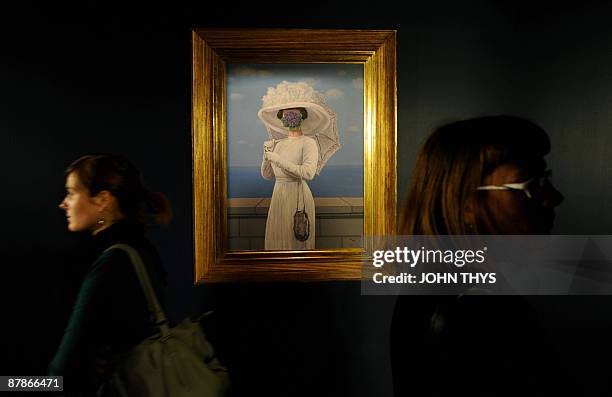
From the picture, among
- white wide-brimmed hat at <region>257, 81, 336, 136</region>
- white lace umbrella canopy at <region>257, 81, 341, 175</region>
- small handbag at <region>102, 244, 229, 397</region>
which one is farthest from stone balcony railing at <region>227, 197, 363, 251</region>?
small handbag at <region>102, 244, 229, 397</region>

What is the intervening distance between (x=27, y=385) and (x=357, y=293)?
1.63 metres

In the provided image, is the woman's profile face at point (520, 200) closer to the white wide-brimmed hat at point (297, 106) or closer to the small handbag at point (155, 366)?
the white wide-brimmed hat at point (297, 106)

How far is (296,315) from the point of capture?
8.29 ft

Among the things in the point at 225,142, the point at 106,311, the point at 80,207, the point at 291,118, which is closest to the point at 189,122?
the point at 225,142

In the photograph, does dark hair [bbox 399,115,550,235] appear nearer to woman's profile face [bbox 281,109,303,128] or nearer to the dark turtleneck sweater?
the dark turtleneck sweater

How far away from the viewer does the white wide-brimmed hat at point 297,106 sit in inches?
98.4

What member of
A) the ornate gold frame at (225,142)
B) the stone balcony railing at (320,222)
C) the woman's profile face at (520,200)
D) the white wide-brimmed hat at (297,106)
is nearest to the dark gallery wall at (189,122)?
the ornate gold frame at (225,142)

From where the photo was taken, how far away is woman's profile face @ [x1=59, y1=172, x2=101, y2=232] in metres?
2.08

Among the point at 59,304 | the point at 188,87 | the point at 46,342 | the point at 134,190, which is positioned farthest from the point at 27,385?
the point at 188,87

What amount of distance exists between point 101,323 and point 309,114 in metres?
1.31

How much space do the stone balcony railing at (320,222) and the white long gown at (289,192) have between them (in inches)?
1.4

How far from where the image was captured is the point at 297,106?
2510 millimetres

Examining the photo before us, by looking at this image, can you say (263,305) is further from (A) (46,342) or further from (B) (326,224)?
(A) (46,342)

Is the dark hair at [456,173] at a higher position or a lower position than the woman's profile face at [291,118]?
lower
